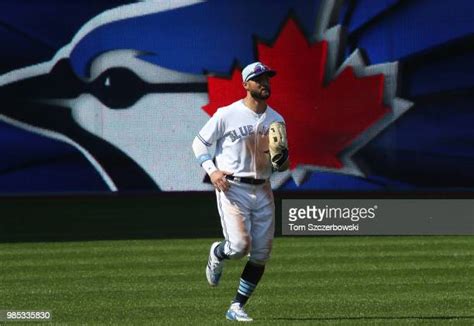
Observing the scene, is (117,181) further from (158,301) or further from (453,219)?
(158,301)

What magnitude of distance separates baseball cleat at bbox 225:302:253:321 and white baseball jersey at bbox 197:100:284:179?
1126 millimetres

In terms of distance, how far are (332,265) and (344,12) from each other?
7076mm

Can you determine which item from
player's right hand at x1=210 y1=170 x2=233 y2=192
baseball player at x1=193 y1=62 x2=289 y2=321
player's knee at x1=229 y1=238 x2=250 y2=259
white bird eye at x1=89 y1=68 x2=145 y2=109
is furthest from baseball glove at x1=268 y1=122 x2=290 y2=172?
white bird eye at x1=89 y1=68 x2=145 y2=109

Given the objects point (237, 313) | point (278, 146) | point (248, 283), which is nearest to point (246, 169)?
point (278, 146)

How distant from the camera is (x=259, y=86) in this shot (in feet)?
37.6

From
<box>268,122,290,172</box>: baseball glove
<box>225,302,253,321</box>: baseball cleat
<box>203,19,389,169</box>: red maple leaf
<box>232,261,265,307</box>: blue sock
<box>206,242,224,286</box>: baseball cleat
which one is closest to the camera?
<box>268,122,290,172</box>: baseball glove

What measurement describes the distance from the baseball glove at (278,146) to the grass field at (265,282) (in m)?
1.34

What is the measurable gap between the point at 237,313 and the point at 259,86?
6.37 ft

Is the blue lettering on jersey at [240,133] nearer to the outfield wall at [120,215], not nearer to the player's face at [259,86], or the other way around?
the player's face at [259,86]

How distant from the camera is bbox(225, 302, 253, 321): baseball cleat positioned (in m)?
11.5

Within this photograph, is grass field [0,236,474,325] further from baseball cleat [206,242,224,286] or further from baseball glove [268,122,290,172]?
baseball glove [268,122,290,172]

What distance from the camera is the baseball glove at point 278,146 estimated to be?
11352 millimetres

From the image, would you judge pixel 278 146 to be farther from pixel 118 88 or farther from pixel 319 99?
pixel 118 88

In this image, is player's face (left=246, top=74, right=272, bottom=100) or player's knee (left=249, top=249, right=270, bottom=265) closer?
player's face (left=246, top=74, right=272, bottom=100)
